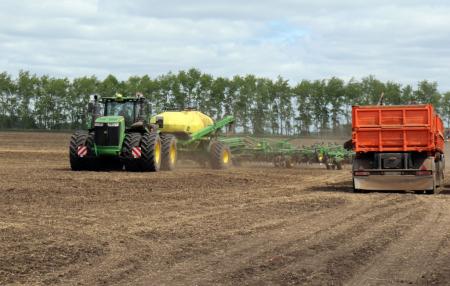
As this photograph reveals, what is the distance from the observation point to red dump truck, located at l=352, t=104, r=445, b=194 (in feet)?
56.0

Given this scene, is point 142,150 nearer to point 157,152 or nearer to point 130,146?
point 130,146

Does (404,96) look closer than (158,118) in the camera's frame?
No

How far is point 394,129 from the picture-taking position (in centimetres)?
1741

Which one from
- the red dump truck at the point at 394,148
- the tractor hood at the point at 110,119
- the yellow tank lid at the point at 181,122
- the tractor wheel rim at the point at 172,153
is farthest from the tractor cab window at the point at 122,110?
the red dump truck at the point at 394,148

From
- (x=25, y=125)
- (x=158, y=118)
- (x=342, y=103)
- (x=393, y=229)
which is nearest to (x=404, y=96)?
(x=342, y=103)

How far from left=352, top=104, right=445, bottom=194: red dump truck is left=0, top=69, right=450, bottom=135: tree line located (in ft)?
185

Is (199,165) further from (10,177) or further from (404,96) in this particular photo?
(404,96)

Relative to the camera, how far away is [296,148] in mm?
30328

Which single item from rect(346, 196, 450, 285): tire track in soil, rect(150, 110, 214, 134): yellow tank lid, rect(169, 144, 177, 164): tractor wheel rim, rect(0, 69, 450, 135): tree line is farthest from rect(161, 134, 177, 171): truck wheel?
rect(0, 69, 450, 135): tree line

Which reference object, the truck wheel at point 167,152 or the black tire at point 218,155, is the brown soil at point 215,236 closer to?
the truck wheel at point 167,152

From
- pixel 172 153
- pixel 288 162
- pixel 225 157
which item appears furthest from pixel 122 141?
pixel 288 162

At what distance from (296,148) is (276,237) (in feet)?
68.7

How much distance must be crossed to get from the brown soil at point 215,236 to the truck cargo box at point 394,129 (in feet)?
4.38

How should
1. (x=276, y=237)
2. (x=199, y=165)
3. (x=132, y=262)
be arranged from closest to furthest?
(x=132, y=262) < (x=276, y=237) < (x=199, y=165)
